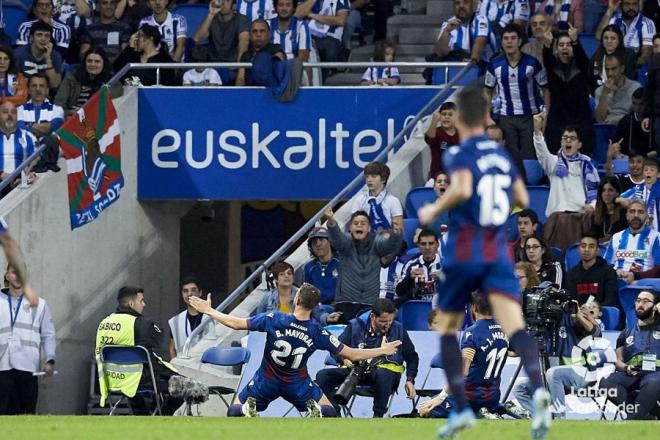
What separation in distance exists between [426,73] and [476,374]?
7418 millimetres

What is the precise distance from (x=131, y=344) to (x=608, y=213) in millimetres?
5115

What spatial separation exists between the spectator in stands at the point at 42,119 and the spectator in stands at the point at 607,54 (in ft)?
20.5

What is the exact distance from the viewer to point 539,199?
1842 cm

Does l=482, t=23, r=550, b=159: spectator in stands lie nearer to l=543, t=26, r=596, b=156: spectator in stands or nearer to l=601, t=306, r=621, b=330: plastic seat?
l=543, t=26, r=596, b=156: spectator in stands

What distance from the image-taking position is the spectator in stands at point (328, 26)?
817 inches

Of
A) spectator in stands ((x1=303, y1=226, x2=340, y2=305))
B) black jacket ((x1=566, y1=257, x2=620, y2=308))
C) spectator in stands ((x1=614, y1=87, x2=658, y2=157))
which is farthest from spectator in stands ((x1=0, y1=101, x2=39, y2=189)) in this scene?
black jacket ((x1=566, y1=257, x2=620, y2=308))

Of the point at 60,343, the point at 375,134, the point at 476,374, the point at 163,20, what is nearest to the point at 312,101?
the point at 375,134

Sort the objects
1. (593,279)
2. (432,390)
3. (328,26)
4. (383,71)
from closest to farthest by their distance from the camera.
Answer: (432,390) < (593,279) < (383,71) < (328,26)

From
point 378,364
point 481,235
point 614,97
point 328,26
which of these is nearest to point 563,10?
point 614,97

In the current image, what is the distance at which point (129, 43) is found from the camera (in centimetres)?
2094

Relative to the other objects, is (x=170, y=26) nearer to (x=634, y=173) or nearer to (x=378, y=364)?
(x=634, y=173)

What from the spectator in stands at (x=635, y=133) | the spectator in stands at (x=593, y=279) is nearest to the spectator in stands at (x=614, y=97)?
the spectator in stands at (x=635, y=133)

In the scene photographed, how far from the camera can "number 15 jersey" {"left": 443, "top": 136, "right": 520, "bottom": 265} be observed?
984 centimetres

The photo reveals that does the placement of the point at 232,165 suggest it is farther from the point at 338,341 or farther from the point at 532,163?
the point at 338,341
